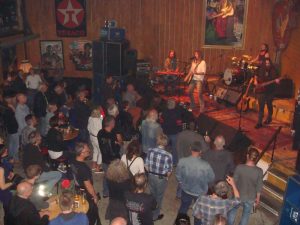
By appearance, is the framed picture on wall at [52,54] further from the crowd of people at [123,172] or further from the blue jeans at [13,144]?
the blue jeans at [13,144]

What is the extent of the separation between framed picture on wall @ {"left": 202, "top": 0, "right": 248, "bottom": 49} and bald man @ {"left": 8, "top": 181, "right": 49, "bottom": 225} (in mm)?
10638

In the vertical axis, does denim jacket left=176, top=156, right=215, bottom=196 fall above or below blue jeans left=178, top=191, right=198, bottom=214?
above

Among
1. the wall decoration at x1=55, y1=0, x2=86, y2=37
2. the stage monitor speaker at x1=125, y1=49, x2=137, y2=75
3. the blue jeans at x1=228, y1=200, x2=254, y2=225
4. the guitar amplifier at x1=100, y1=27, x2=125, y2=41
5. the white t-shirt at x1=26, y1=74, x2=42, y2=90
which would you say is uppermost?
the wall decoration at x1=55, y1=0, x2=86, y2=37

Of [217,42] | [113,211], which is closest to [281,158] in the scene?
[113,211]

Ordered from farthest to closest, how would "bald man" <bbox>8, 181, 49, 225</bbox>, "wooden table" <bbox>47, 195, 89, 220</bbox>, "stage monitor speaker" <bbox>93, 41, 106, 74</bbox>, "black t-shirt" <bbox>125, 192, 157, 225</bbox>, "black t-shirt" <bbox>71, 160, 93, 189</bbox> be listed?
"stage monitor speaker" <bbox>93, 41, 106, 74</bbox>, "black t-shirt" <bbox>71, 160, 93, 189</bbox>, "wooden table" <bbox>47, 195, 89, 220</bbox>, "black t-shirt" <bbox>125, 192, 157, 225</bbox>, "bald man" <bbox>8, 181, 49, 225</bbox>

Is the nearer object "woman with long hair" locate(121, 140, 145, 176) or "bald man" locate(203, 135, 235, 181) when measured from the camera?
"woman with long hair" locate(121, 140, 145, 176)

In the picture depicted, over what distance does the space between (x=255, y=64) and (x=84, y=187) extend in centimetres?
755

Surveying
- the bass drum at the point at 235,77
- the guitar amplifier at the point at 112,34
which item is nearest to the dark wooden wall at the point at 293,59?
the bass drum at the point at 235,77

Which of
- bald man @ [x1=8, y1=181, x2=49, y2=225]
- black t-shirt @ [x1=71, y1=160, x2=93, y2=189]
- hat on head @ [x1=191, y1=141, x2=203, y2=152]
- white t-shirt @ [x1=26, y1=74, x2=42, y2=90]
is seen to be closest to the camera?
bald man @ [x1=8, y1=181, x2=49, y2=225]

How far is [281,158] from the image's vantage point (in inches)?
309

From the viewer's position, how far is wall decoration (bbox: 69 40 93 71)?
14.5 meters

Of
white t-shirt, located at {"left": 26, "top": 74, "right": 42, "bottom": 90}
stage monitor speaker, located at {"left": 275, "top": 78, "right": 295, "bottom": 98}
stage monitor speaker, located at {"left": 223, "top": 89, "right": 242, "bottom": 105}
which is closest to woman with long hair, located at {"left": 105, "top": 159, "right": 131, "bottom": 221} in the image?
white t-shirt, located at {"left": 26, "top": 74, "right": 42, "bottom": 90}

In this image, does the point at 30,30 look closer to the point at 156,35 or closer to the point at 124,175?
the point at 156,35

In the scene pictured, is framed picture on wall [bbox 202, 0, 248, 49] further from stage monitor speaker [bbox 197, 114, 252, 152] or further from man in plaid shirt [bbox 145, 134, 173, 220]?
man in plaid shirt [bbox 145, 134, 173, 220]
